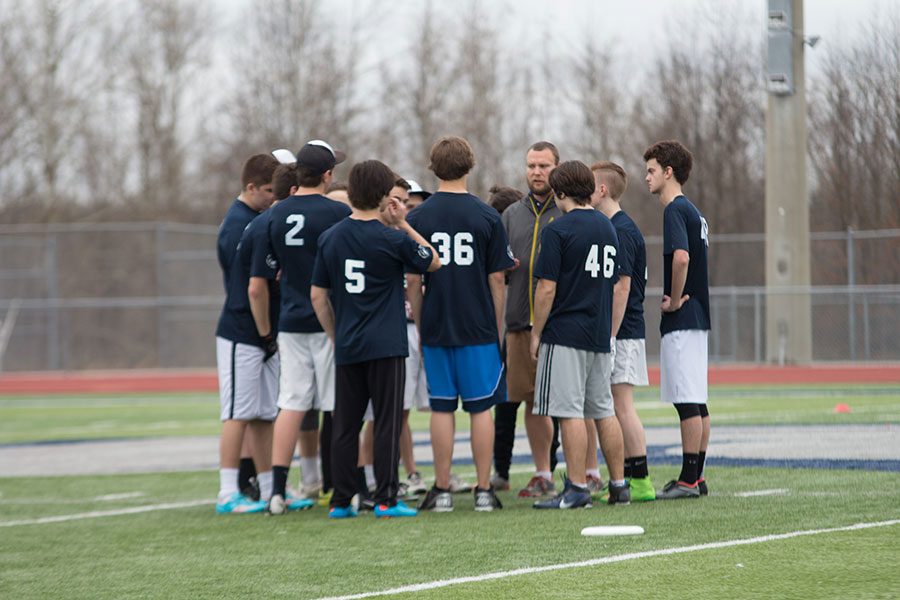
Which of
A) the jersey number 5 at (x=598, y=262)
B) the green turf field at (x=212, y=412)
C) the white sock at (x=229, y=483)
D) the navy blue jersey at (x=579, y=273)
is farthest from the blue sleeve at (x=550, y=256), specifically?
the green turf field at (x=212, y=412)

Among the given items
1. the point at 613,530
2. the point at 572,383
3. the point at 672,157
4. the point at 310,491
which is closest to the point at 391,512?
the point at 572,383

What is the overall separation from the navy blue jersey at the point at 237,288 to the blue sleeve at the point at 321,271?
71 cm

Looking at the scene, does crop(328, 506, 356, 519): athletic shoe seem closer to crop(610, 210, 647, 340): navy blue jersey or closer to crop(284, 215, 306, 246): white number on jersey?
crop(284, 215, 306, 246): white number on jersey

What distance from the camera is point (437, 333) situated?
7988 mm

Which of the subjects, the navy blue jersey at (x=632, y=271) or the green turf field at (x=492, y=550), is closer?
the green turf field at (x=492, y=550)

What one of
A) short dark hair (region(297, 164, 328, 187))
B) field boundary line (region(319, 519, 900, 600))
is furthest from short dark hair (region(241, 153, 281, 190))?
field boundary line (region(319, 519, 900, 600))

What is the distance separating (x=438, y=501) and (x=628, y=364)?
1.43 meters

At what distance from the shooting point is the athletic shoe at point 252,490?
29.5ft

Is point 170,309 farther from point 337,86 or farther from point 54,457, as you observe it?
point 54,457

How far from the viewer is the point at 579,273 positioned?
781 centimetres

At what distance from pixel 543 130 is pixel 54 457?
84.6 feet

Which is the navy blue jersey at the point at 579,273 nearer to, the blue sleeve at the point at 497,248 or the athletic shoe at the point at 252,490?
the blue sleeve at the point at 497,248

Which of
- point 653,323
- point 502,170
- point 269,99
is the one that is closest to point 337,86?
point 269,99

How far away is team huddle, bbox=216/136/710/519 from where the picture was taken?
25.7 ft
